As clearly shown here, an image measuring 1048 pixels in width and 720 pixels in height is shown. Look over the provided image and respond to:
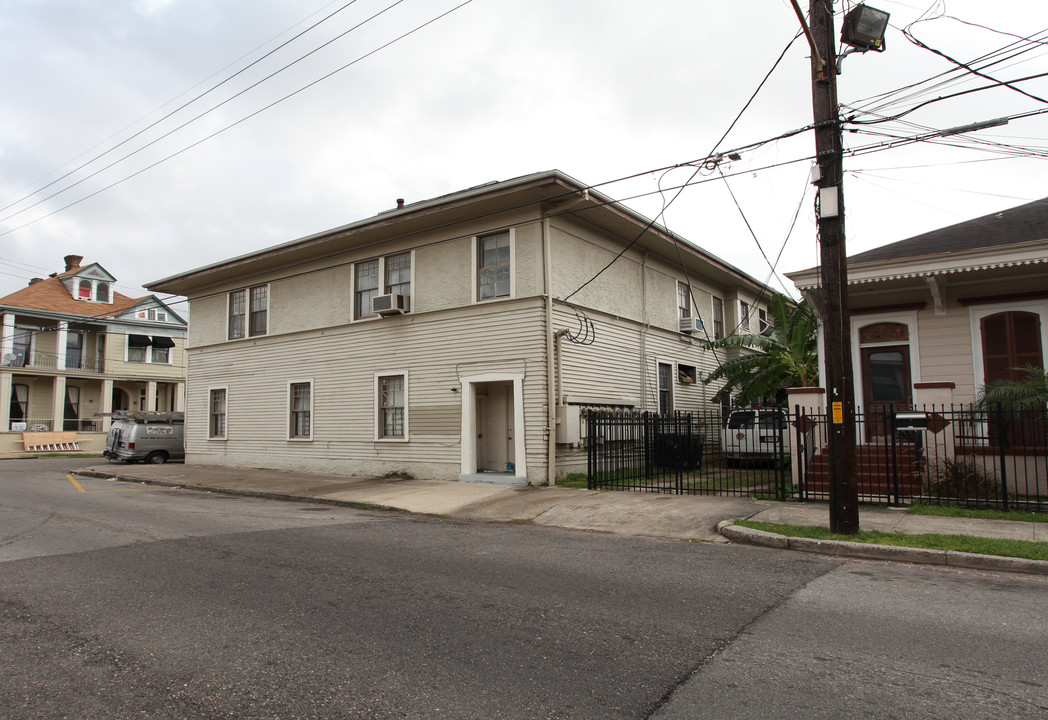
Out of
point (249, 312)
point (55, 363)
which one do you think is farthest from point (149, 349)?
point (249, 312)

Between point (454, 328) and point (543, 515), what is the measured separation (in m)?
6.35

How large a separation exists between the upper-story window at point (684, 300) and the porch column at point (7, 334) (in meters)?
34.6

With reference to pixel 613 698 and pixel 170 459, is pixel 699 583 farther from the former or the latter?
pixel 170 459

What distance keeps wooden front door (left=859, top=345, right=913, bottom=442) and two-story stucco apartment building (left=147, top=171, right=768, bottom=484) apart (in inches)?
226

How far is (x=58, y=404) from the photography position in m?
37.1

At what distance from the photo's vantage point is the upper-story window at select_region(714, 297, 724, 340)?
76.9ft

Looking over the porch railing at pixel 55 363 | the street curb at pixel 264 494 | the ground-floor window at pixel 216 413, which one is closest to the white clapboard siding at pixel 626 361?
the street curb at pixel 264 494

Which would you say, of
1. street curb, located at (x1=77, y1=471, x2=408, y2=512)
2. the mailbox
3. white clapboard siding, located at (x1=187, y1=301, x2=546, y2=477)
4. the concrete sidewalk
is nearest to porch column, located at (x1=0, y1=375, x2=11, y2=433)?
white clapboard siding, located at (x1=187, y1=301, x2=546, y2=477)

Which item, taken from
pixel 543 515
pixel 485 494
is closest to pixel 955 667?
pixel 543 515

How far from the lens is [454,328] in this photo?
638 inches

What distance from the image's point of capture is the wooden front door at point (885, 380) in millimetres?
13172

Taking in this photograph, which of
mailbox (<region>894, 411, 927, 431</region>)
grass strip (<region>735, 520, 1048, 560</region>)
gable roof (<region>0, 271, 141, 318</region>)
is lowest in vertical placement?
grass strip (<region>735, 520, 1048, 560</region>)

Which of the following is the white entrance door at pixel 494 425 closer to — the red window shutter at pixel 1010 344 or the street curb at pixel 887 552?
the street curb at pixel 887 552

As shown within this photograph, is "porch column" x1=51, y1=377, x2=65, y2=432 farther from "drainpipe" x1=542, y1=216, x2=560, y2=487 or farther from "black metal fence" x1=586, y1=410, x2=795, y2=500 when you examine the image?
"black metal fence" x1=586, y1=410, x2=795, y2=500
